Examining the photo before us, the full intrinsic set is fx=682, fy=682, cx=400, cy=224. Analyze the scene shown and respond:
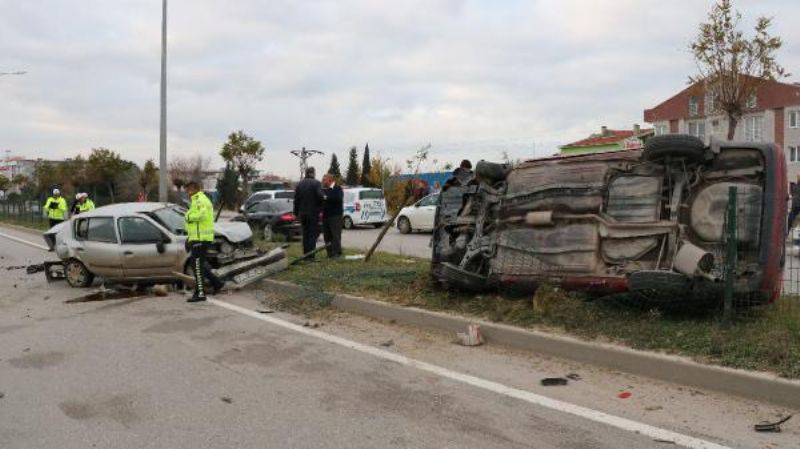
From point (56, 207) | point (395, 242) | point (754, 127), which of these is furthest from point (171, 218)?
point (754, 127)

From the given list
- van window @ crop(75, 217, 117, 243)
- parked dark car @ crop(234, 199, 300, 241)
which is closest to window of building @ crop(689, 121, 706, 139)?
parked dark car @ crop(234, 199, 300, 241)

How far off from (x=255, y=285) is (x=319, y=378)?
5.30 metres

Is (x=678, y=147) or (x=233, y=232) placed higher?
(x=678, y=147)

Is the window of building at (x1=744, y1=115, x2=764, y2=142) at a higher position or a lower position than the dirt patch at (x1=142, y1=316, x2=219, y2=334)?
higher

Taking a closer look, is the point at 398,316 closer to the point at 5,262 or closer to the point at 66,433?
the point at 66,433

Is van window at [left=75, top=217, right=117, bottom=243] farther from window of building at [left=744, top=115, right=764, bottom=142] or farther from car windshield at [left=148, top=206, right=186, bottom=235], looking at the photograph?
window of building at [left=744, top=115, right=764, bottom=142]

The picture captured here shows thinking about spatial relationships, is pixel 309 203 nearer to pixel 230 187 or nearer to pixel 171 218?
pixel 171 218

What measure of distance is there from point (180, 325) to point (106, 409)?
10.3 feet

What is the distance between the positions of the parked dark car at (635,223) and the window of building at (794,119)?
162ft

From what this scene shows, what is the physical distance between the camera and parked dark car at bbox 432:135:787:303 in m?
5.90

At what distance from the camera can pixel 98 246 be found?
430 inches

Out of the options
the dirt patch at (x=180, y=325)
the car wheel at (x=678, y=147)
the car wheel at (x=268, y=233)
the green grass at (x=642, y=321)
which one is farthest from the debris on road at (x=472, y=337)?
the car wheel at (x=268, y=233)

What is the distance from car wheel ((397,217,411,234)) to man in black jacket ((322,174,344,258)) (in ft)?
35.8

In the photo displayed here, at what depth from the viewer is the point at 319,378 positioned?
555 cm
